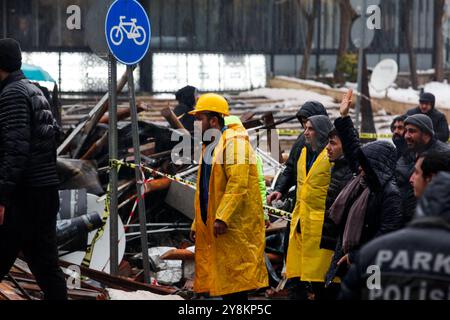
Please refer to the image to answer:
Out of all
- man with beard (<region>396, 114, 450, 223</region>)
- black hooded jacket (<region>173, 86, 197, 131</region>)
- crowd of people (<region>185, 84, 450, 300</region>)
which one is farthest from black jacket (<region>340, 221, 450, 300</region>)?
black hooded jacket (<region>173, 86, 197, 131</region>)

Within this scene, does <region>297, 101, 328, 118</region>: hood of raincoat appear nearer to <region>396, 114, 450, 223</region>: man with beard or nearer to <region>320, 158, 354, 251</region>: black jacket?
<region>396, 114, 450, 223</region>: man with beard

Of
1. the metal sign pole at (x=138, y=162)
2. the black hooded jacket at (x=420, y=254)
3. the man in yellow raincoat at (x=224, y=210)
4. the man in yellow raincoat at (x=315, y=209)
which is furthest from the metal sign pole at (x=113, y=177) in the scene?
the black hooded jacket at (x=420, y=254)

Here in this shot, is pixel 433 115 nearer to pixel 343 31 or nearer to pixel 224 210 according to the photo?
pixel 224 210

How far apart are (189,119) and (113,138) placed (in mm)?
4745

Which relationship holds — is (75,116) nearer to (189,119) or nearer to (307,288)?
(189,119)

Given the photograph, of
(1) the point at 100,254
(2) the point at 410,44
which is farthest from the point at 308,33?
Answer: (1) the point at 100,254

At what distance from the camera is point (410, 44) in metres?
35.5

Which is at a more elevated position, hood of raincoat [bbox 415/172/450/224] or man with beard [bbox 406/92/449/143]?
hood of raincoat [bbox 415/172/450/224]

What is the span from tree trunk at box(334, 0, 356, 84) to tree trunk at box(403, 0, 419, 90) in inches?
88.3

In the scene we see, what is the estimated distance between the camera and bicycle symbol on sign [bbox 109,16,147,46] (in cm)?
927

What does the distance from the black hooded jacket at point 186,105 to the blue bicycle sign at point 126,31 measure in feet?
14.9

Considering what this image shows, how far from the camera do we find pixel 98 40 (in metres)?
9.37

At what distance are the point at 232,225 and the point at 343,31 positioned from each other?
25.8 meters

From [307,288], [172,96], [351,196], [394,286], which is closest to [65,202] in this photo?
[307,288]
